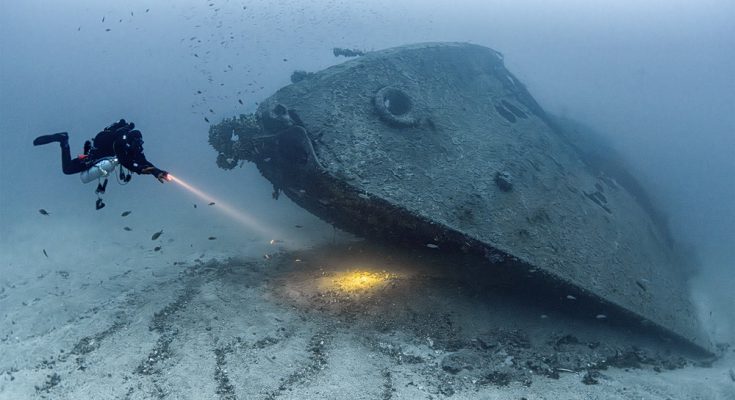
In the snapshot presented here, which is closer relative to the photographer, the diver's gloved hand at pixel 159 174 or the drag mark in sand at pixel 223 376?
the diver's gloved hand at pixel 159 174

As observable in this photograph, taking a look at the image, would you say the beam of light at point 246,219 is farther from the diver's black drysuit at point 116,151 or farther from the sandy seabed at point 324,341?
the diver's black drysuit at point 116,151

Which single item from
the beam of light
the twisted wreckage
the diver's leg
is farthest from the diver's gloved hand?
the beam of light

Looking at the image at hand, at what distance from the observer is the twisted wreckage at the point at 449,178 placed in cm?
725

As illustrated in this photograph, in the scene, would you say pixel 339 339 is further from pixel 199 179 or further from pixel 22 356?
pixel 199 179

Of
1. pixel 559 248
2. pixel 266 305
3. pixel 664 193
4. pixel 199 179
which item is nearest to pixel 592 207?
pixel 559 248

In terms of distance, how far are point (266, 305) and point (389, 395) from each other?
3.62 m

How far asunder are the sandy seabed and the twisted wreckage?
1166 mm

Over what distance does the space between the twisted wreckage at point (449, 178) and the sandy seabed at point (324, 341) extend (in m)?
1.17

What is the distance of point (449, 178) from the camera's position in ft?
26.3

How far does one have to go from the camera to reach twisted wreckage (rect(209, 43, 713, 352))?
7250 mm

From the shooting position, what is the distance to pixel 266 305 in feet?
28.6

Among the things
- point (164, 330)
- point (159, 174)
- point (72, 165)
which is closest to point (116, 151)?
point (72, 165)

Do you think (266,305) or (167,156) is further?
(167,156)

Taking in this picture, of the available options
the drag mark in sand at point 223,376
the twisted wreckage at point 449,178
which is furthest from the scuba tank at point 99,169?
the drag mark in sand at point 223,376
